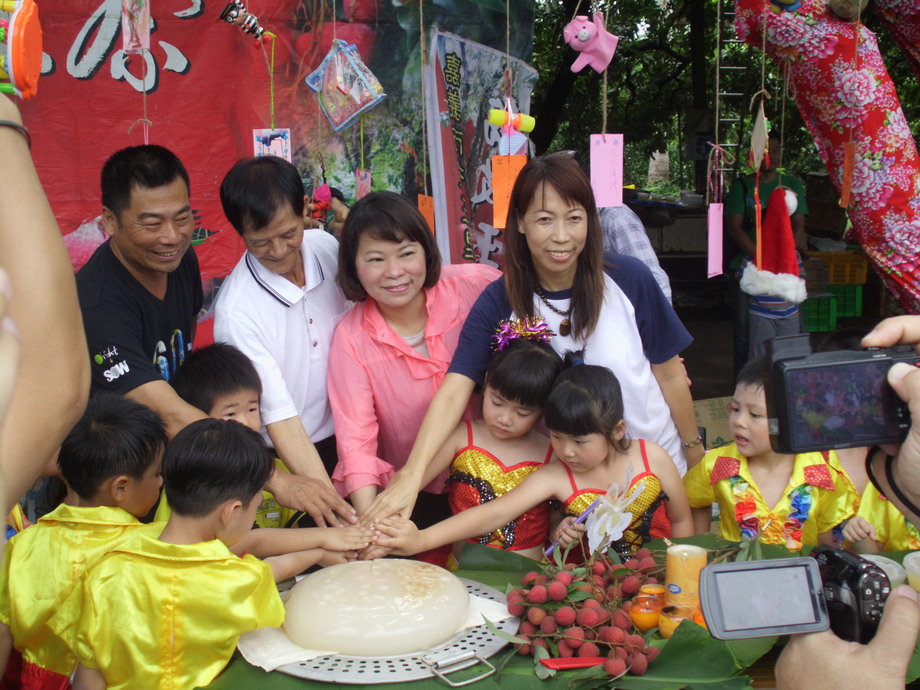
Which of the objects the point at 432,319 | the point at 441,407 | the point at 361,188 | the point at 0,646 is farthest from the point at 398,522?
the point at 361,188

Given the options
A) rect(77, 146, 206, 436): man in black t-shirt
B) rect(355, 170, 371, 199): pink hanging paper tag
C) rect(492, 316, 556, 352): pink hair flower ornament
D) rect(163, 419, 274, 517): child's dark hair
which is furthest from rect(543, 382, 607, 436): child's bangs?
rect(355, 170, 371, 199): pink hanging paper tag

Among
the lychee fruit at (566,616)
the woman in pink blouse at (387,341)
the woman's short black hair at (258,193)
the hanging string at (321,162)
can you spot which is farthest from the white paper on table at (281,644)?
the hanging string at (321,162)

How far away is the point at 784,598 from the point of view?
0.95 metres

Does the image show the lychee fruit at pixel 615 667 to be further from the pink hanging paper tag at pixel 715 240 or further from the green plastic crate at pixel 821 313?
the green plastic crate at pixel 821 313

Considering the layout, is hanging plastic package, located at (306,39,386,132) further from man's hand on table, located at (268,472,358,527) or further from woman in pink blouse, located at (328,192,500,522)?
man's hand on table, located at (268,472,358,527)

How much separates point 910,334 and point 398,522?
120cm

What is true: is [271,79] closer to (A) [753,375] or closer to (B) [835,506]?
(A) [753,375]

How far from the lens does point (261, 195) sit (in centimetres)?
210

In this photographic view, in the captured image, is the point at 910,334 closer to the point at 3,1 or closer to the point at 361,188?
the point at 3,1

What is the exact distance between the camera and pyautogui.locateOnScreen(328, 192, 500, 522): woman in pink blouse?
7.02 ft

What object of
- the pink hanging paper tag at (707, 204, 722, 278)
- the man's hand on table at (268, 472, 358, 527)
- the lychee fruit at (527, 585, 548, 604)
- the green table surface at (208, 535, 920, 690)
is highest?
the pink hanging paper tag at (707, 204, 722, 278)

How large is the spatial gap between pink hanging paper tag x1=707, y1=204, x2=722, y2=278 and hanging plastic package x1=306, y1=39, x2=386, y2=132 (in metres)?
1.48

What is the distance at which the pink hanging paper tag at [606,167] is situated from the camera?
2506 millimetres

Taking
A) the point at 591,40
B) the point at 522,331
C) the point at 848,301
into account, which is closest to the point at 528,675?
the point at 522,331
